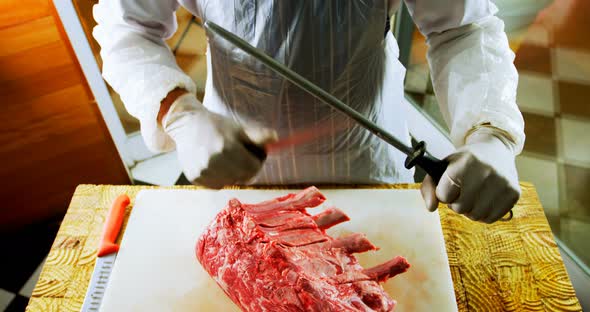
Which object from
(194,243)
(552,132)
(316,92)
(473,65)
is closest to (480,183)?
(473,65)

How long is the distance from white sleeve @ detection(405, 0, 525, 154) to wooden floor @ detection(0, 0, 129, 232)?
4.87 feet

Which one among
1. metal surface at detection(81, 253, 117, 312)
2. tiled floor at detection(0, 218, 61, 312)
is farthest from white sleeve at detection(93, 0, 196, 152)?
tiled floor at detection(0, 218, 61, 312)

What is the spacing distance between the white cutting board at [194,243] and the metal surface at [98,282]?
0.02 m

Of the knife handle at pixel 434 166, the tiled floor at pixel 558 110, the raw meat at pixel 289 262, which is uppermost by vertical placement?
the knife handle at pixel 434 166

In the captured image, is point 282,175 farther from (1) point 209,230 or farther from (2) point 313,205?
(1) point 209,230

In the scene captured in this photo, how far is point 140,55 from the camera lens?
125 centimetres

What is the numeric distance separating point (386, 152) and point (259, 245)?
1.80 feet

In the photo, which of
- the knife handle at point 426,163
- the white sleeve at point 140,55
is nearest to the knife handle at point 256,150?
the white sleeve at point 140,55

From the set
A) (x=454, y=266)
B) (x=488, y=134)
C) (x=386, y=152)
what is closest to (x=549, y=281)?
(x=454, y=266)

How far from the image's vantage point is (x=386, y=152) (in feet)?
4.98

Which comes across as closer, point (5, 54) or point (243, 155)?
point (243, 155)

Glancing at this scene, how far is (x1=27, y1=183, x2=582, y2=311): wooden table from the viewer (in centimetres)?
124

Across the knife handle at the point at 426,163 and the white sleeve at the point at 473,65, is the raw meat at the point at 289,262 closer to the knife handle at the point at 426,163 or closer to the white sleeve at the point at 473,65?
the knife handle at the point at 426,163

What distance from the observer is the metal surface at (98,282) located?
1.26 meters
